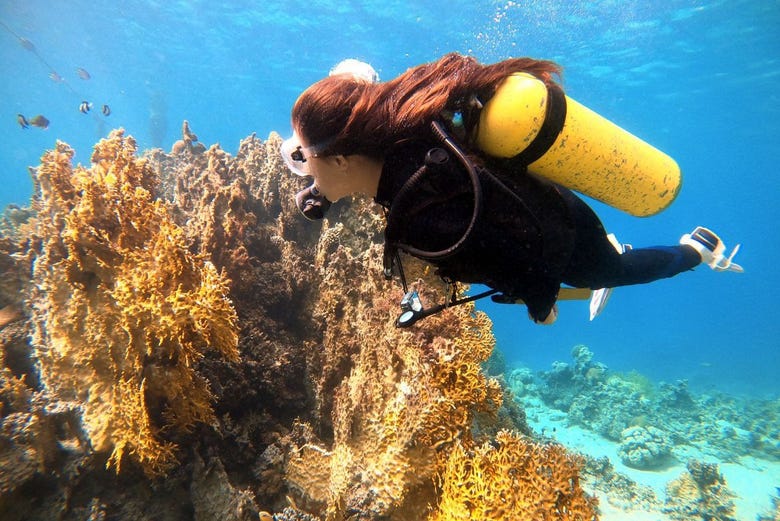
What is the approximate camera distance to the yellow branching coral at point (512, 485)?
8.47 feet

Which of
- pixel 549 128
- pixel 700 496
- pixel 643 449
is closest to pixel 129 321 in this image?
pixel 549 128

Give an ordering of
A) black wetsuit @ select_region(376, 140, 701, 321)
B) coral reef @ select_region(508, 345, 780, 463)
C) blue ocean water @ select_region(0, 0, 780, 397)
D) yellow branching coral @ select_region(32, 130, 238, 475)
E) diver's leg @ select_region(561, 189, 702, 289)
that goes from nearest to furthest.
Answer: black wetsuit @ select_region(376, 140, 701, 321) → diver's leg @ select_region(561, 189, 702, 289) → yellow branching coral @ select_region(32, 130, 238, 475) → coral reef @ select_region(508, 345, 780, 463) → blue ocean water @ select_region(0, 0, 780, 397)

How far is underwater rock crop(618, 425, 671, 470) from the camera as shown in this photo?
36.6 feet

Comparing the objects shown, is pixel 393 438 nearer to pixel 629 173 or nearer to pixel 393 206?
pixel 393 206

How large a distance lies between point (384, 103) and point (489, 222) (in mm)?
894

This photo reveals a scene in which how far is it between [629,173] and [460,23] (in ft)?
106

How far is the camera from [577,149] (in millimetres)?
2359

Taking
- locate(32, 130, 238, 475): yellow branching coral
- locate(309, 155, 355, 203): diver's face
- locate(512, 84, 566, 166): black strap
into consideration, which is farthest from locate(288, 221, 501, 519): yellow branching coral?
locate(512, 84, 566, 166): black strap

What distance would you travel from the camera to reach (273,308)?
4926mm

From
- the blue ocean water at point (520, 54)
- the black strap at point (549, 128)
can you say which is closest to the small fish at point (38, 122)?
the blue ocean water at point (520, 54)

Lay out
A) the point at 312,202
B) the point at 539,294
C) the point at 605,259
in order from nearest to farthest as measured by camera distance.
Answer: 1. the point at 539,294
2. the point at 312,202
3. the point at 605,259

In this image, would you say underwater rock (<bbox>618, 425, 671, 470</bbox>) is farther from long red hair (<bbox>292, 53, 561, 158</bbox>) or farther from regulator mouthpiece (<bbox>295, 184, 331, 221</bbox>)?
long red hair (<bbox>292, 53, 561, 158</bbox>)

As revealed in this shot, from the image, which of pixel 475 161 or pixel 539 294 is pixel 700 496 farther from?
pixel 475 161

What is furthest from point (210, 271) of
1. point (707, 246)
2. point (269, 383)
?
point (707, 246)
